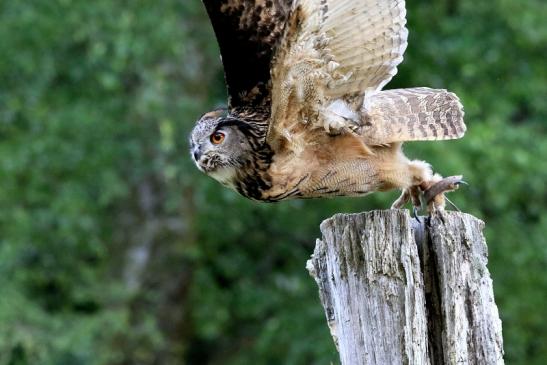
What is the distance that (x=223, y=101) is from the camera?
10.4 m

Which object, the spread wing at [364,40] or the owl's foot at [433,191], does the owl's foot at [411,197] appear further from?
the spread wing at [364,40]

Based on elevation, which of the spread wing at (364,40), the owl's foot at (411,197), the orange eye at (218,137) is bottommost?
the owl's foot at (411,197)

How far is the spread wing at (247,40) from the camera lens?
485cm

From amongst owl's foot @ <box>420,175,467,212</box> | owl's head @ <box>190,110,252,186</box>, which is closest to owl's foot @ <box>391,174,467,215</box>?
owl's foot @ <box>420,175,467,212</box>

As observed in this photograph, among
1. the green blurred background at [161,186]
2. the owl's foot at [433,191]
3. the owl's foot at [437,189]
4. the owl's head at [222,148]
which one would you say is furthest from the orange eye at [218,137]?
the green blurred background at [161,186]

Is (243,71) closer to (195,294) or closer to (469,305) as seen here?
(469,305)

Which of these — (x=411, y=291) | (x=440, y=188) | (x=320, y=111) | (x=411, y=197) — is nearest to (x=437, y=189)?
(x=440, y=188)

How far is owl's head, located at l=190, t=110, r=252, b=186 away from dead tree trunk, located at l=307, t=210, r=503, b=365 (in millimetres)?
875

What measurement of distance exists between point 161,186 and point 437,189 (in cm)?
568

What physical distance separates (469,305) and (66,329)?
6.26 meters

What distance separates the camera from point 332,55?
4363mm

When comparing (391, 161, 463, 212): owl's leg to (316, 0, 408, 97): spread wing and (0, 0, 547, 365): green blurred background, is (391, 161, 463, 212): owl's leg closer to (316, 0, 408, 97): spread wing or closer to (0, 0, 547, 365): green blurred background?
(316, 0, 408, 97): spread wing

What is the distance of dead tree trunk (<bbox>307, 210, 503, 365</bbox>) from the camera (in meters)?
3.67

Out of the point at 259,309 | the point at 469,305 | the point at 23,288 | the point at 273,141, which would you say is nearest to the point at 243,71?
the point at 273,141
